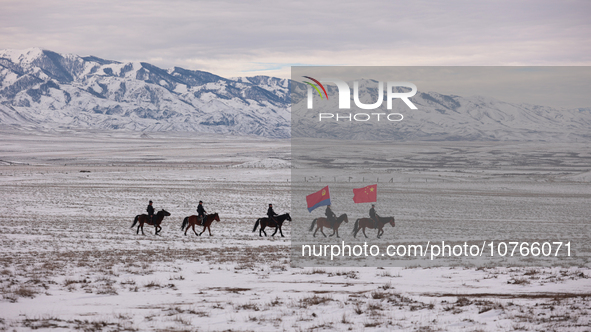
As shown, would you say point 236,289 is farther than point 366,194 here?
No

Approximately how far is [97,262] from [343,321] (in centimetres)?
928

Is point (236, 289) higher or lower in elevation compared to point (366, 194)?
lower

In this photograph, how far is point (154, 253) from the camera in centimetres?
1761

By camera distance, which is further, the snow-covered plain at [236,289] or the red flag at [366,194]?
the red flag at [366,194]

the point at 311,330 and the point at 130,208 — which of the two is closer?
the point at 311,330

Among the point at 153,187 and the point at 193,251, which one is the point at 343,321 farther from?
the point at 153,187

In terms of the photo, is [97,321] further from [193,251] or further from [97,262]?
[193,251]

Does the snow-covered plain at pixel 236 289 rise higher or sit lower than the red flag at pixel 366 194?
lower

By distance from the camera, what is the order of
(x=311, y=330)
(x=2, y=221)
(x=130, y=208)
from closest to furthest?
1. (x=311, y=330)
2. (x=2, y=221)
3. (x=130, y=208)

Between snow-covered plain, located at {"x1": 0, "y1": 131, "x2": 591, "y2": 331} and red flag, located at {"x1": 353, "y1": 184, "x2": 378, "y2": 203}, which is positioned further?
red flag, located at {"x1": 353, "y1": 184, "x2": 378, "y2": 203}

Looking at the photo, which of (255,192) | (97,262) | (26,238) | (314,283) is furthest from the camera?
(255,192)

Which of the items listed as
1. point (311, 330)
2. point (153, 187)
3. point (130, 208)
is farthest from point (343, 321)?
point (153, 187)

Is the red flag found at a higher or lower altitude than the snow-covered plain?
higher

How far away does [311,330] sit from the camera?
360 inches
